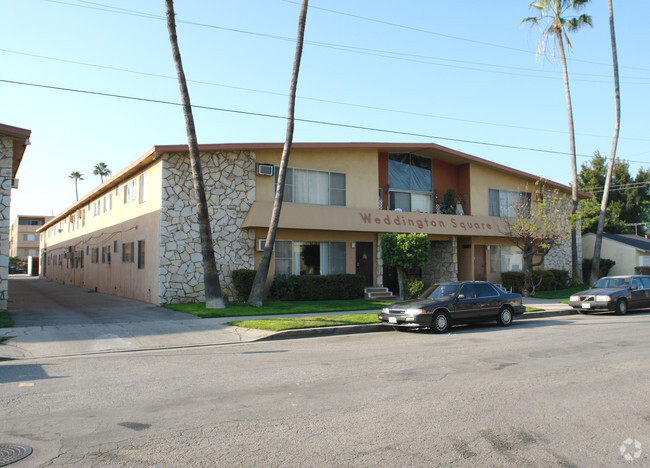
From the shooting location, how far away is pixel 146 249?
68.8ft

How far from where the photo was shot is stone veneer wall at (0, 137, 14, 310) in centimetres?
1628

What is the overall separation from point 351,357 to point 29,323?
9.68m

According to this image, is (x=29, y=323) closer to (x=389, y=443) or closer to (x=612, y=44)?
(x=389, y=443)

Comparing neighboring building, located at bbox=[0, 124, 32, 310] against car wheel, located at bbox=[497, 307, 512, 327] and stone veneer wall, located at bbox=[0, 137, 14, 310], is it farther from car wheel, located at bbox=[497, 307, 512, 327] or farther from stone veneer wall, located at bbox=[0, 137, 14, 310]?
car wheel, located at bbox=[497, 307, 512, 327]

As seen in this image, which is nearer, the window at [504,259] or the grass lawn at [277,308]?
the grass lawn at [277,308]

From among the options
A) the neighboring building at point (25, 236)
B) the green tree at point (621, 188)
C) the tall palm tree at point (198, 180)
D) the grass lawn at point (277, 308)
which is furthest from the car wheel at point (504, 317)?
the neighboring building at point (25, 236)

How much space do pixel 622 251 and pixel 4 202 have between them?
113 feet

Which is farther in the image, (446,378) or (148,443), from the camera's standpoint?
(446,378)

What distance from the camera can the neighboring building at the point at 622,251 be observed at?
3322 centimetres

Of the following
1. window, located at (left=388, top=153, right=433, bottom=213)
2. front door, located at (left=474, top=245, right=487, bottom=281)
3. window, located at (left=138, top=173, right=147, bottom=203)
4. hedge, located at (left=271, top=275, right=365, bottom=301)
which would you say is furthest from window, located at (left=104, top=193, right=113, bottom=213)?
front door, located at (left=474, top=245, right=487, bottom=281)

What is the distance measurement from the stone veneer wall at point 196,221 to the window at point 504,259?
14.0 m

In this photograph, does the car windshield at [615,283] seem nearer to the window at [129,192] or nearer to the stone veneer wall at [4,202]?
the window at [129,192]

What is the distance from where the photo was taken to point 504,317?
15227 mm

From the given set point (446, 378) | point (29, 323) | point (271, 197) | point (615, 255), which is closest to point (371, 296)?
point (271, 197)
